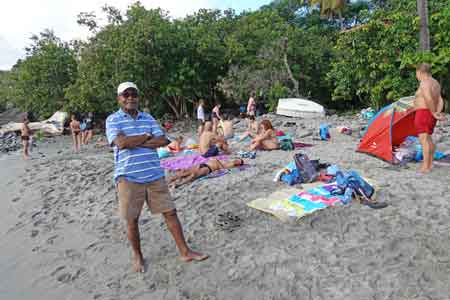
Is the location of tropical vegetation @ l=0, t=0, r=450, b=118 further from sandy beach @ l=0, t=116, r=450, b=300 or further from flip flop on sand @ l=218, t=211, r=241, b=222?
flip flop on sand @ l=218, t=211, r=241, b=222

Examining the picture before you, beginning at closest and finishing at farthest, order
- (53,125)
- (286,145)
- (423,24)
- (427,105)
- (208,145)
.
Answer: (427,105), (208,145), (286,145), (423,24), (53,125)

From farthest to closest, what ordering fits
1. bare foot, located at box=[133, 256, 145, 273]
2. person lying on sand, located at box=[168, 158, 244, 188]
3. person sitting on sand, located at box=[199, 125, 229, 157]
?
person sitting on sand, located at box=[199, 125, 229, 157]
person lying on sand, located at box=[168, 158, 244, 188]
bare foot, located at box=[133, 256, 145, 273]

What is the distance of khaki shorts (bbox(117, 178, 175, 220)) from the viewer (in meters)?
2.93

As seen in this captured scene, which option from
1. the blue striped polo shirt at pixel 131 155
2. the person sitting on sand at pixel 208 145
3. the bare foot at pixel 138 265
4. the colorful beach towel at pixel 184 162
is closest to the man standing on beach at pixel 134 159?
the blue striped polo shirt at pixel 131 155

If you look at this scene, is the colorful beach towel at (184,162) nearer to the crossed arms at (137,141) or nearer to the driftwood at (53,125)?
the crossed arms at (137,141)

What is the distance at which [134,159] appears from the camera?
9.63ft

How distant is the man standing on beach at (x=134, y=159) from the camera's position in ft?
9.56

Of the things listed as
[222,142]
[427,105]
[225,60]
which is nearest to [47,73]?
[225,60]

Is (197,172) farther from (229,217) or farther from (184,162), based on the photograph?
(229,217)

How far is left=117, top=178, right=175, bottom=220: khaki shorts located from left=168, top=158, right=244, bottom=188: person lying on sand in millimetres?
2498

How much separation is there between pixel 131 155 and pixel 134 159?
4 centimetres

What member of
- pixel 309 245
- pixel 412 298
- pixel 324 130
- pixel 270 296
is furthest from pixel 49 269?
pixel 324 130

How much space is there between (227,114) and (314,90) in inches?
196

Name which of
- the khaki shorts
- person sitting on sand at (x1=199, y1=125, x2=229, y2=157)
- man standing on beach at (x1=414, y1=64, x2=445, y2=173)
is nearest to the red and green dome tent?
man standing on beach at (x1=414, y1=64, x2=445, y2=173)
